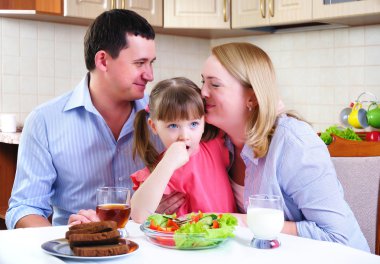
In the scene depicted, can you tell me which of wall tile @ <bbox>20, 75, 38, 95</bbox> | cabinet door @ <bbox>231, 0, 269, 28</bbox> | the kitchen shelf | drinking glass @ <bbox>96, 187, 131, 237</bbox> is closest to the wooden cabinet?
wall tile @ <bbox>20, 75, 38, 95</bbox>

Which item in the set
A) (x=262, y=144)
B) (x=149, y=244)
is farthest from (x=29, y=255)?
(x=262, y=144)

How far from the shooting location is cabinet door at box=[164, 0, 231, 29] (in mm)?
4086

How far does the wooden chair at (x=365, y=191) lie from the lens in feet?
6.07

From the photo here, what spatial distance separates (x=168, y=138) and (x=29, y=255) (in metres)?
0.69

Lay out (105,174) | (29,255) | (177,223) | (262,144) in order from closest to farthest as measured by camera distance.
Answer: (29,255)
(177,223)
(262,144)
(105,174)

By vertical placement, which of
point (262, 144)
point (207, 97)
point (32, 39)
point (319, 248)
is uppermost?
point (32, 39)

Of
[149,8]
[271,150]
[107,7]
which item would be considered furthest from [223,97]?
[149,8]

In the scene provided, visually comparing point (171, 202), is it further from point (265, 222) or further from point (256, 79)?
point (265, 222)

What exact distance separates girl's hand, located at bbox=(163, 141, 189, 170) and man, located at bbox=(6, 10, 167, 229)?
1.56 ft

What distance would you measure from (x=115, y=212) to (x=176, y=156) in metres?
0.35

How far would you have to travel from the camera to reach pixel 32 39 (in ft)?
13.2

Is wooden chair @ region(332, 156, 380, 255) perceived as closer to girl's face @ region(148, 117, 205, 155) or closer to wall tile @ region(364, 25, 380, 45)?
girl's face @ region(148, 117, 205, 155)

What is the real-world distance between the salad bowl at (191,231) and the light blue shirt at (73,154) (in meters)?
0.81

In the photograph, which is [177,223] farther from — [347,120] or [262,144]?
[347,120]
